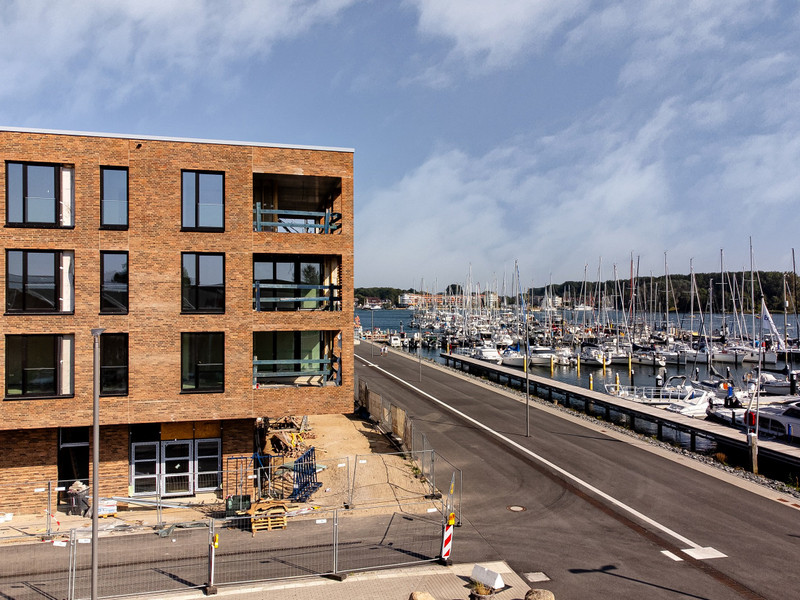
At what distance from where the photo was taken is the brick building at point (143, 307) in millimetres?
19188

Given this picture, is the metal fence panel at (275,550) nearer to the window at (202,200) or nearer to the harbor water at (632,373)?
the window at (202,200)

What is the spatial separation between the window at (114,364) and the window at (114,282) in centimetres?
101

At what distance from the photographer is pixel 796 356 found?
92938 millimetres

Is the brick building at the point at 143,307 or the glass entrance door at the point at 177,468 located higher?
the brick building at the point at 143,307

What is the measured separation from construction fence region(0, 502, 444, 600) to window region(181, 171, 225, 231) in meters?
10.5

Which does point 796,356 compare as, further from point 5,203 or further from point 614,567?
point 5,203

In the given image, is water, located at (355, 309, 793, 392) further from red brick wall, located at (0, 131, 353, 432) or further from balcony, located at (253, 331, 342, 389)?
red brick wall, located at (0, 131, 353, 432)

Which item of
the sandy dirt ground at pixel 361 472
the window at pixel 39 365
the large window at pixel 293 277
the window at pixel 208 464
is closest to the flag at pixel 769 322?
the sandy dirt ground at pixel 361 472

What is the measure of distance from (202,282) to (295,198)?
815 cm

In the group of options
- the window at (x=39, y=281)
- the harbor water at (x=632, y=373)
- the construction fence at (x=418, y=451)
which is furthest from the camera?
the harbor water at (x=632, y=373)

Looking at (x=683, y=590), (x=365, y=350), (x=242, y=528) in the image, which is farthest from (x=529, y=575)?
(x=365, y=350)

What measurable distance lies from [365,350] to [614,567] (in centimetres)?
8244

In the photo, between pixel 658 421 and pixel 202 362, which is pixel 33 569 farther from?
pixel 658 421

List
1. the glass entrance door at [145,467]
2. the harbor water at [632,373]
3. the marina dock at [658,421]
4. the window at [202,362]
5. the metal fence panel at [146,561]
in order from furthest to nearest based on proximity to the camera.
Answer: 1. the harbor water at [632,373]
2. the marina dock at [658,421]
3. the glass entrance door at [145,467]
4. the window at [202,362]
5. the metal fence panel at [146,561]
